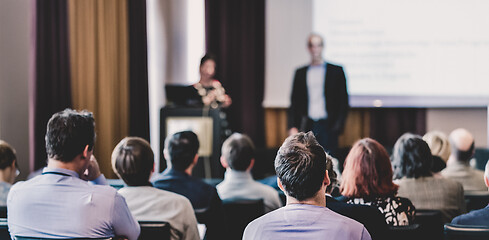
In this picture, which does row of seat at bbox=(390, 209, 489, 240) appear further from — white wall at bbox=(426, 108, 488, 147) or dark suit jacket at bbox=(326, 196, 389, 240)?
white wall at bbox=(426, 108, 488, 147)

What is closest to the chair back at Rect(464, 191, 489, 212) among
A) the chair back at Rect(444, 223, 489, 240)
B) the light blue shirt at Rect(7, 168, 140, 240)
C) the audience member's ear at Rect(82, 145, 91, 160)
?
the chair back at Rect(444, 223, 489, 240)

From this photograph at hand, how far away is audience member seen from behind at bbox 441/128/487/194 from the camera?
362cm

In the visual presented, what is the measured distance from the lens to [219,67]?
6844mm

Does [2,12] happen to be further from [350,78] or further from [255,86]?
[350,78]

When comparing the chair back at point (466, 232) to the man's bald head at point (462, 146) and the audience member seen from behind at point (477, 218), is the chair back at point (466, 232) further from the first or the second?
the man's bald head at point (462, 146)

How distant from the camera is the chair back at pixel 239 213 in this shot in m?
2.77

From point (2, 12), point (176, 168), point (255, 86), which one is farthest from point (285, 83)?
point (176, 168)

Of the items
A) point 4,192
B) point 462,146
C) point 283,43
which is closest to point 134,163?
point 4,192

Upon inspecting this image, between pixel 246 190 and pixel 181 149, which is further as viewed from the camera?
pixel 246 190

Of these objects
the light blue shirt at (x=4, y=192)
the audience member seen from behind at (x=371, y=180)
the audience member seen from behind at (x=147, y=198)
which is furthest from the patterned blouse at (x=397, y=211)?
the light blue shirt at (x=4, y=192)

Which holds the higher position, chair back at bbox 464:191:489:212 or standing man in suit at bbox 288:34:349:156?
standing man in suit at bbox 288:34:349:156

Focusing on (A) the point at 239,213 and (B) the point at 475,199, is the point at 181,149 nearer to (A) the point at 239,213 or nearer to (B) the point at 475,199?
(A) the point at 239,213

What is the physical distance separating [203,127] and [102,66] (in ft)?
3.89

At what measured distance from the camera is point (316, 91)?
596 centimetres
